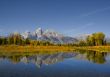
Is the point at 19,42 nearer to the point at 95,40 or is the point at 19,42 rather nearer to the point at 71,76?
the point at 95,40

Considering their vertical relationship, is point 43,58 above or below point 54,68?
above

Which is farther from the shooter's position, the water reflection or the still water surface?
the water reflection

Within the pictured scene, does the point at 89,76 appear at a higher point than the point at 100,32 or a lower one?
lower

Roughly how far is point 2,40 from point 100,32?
81.4 meters

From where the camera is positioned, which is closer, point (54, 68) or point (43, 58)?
point (54, 68)

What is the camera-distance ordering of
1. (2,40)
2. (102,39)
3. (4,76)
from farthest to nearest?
(102,39) < (2,40) < (4,76)

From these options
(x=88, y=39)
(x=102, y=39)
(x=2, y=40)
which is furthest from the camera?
(x=88, y=39)

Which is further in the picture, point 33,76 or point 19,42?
point 19,42

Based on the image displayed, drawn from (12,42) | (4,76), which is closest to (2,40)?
(12,42)

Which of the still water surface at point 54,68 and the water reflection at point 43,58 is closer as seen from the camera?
the still water surface at point 54,68

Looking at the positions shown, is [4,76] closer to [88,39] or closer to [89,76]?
[89,76]

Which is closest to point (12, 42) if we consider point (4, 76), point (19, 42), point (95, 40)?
point (19, 42)

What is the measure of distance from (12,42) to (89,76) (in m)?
140

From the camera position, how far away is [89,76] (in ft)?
92.2
